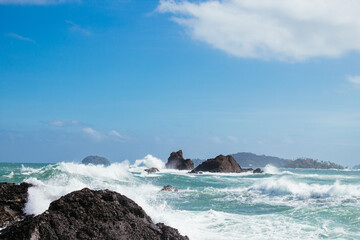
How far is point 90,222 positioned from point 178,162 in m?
69.5

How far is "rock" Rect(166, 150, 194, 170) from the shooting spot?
243ft

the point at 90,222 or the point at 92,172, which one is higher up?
the point at 92,172

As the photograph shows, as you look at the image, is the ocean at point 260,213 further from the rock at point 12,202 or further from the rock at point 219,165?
the rock at point 219,165

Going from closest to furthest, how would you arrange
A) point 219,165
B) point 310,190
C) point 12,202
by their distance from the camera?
point 12,202, point 310,190, point 219,165

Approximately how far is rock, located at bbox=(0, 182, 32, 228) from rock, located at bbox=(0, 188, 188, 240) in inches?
50.5

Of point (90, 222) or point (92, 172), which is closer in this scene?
point (90, 222)

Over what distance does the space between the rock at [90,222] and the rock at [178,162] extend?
67.4m

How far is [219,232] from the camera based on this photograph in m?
9.76

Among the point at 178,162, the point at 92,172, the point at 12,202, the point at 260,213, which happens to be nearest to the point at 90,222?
the point at 12,202

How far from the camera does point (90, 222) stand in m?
6.01

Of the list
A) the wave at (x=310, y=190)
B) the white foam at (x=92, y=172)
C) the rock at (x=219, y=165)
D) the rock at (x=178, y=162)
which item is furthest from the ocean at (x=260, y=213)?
the rock at (x=178, y=162)

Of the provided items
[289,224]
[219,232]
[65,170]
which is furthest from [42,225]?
[65,170]

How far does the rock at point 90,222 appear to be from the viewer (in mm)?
5574

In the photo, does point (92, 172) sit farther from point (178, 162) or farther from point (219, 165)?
point (178, 162)
